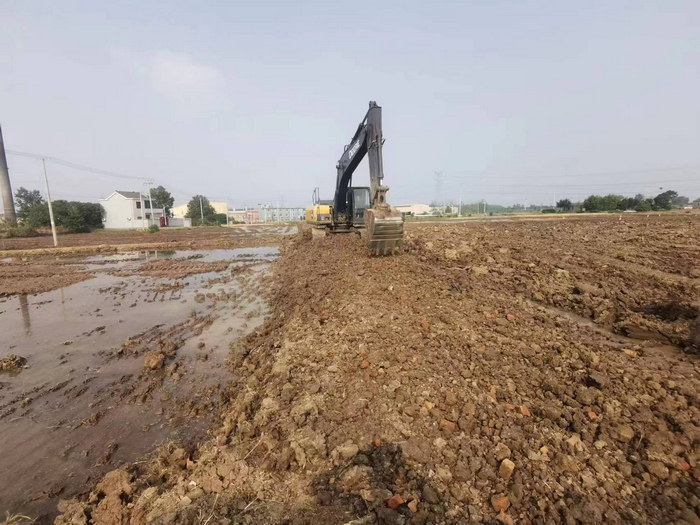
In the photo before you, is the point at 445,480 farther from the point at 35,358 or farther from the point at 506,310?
the point at 35,358

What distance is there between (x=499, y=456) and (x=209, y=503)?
240 cm

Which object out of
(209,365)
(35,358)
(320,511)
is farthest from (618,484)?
(35,358)

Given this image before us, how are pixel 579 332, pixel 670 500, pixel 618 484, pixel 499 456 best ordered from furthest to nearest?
1. pixel 579 332
2. pixel 499 456
3. pixel 618 484
4. pixel 670 500

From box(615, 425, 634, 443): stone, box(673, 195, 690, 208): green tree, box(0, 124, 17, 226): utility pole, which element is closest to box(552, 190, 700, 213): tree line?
box(673, 195, 690, 208): green tree

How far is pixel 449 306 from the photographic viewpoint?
631 centimetres

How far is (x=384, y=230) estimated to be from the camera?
9742 mm

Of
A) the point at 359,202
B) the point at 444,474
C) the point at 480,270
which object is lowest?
the point at 444,474

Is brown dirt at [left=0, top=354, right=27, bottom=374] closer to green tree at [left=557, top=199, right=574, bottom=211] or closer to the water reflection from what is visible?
the water reflection

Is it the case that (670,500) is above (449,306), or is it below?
below

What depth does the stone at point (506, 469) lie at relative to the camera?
273 cm

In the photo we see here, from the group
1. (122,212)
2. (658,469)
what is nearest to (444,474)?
(658,469)

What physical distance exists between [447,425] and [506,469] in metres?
0.63

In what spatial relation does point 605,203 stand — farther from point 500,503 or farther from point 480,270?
point 500,503

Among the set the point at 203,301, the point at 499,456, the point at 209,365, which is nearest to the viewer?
the point at 499,456
